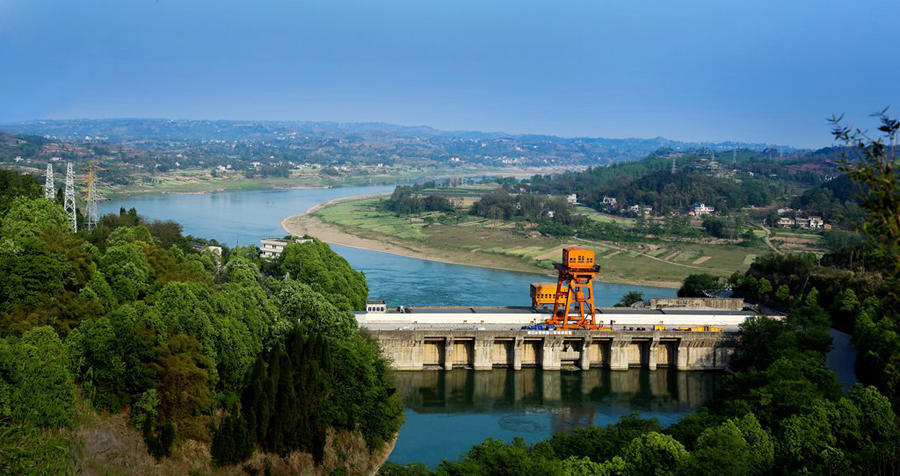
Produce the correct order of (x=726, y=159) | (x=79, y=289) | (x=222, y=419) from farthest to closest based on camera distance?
(x=726, y=159) → (x=79, y=289) → (x=222, y=419)

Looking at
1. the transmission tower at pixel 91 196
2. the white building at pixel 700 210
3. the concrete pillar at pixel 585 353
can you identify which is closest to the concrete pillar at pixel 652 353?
the concrete pillar at pixel 585 353

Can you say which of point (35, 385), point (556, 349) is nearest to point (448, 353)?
point (556, 349)

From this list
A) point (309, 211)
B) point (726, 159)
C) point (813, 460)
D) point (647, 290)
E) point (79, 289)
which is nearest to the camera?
point (813, 460)

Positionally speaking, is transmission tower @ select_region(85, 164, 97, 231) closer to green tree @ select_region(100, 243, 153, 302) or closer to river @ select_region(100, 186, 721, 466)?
green tree @ select_region(100, 243, 153, 302)

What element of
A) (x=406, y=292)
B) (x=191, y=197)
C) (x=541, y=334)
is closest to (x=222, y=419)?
(x=541, y=334)

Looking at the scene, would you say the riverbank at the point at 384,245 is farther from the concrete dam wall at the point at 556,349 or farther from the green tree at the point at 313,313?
the green tree at the point at 313,313

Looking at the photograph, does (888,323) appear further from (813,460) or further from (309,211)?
(309,211)

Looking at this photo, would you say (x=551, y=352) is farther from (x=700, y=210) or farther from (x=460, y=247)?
(x=700, y=210)
